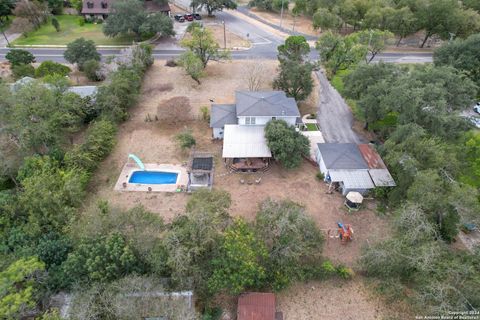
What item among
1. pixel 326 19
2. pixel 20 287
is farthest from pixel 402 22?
pixel 20 287

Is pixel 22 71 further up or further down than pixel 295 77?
further down

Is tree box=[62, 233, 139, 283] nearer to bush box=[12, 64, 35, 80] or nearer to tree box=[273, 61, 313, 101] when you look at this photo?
tree box=[273, 61, 313, 101]

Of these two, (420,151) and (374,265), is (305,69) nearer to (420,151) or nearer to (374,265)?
(420,151)

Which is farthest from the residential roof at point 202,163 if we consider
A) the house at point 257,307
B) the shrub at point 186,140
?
the house at point 257,307

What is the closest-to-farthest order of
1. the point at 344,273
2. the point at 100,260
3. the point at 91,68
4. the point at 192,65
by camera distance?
1. the point at 100,260
2. the point at 344,273
3. the point at 192,65
4. the point at 91,68

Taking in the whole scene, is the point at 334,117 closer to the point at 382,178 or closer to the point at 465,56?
the point at 382,178

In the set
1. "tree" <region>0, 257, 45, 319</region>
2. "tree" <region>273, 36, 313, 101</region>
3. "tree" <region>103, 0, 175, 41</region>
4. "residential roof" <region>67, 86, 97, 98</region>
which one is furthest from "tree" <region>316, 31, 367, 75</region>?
"tree" <region>0, 257, 45, 319</region>

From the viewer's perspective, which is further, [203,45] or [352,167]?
[203,45]
